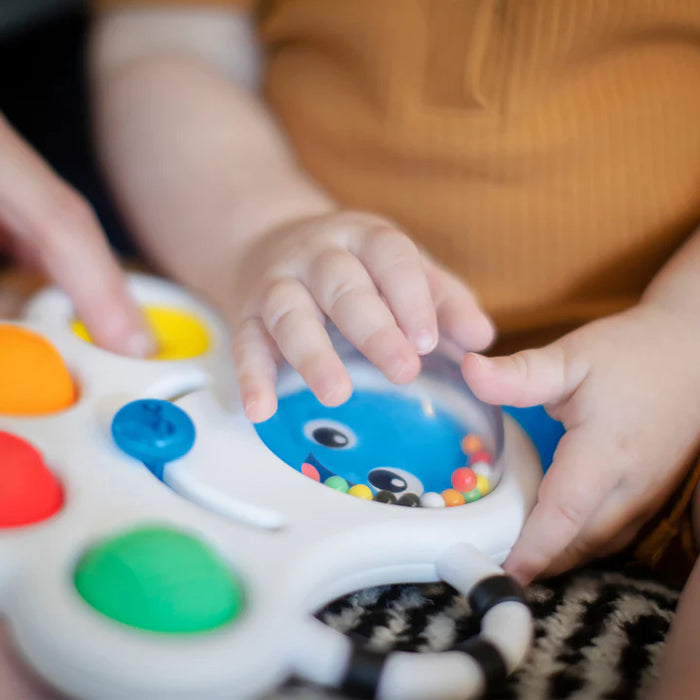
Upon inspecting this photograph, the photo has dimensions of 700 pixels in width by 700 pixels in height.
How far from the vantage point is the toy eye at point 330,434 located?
0.45m

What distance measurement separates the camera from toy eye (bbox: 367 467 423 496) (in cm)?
43

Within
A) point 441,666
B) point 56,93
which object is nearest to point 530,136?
point 441,666

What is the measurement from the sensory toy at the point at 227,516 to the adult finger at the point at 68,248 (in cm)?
2

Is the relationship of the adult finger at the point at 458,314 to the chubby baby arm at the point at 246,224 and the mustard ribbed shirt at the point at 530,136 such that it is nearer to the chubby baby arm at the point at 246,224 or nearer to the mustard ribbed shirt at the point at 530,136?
the chubby baby arm at the point at 246,224

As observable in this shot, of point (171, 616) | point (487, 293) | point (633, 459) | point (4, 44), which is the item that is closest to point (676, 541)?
point (633, 459)

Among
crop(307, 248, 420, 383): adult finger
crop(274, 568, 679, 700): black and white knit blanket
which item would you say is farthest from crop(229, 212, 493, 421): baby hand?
crop(274, 568, 679, 700): black and white knit blanket

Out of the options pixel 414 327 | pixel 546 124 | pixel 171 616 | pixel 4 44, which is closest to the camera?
pixel 171 616

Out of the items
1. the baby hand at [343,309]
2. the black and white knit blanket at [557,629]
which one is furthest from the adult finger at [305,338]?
the black and white knit blanket at [557,629]

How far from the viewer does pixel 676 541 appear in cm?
52

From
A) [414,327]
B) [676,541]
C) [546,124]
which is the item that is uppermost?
[546,124]

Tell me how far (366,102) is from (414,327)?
278 mm

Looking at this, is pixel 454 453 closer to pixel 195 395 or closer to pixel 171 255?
pixel 195 395

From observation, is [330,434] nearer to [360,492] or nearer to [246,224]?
[360,492]

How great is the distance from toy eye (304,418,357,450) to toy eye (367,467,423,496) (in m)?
0.03
